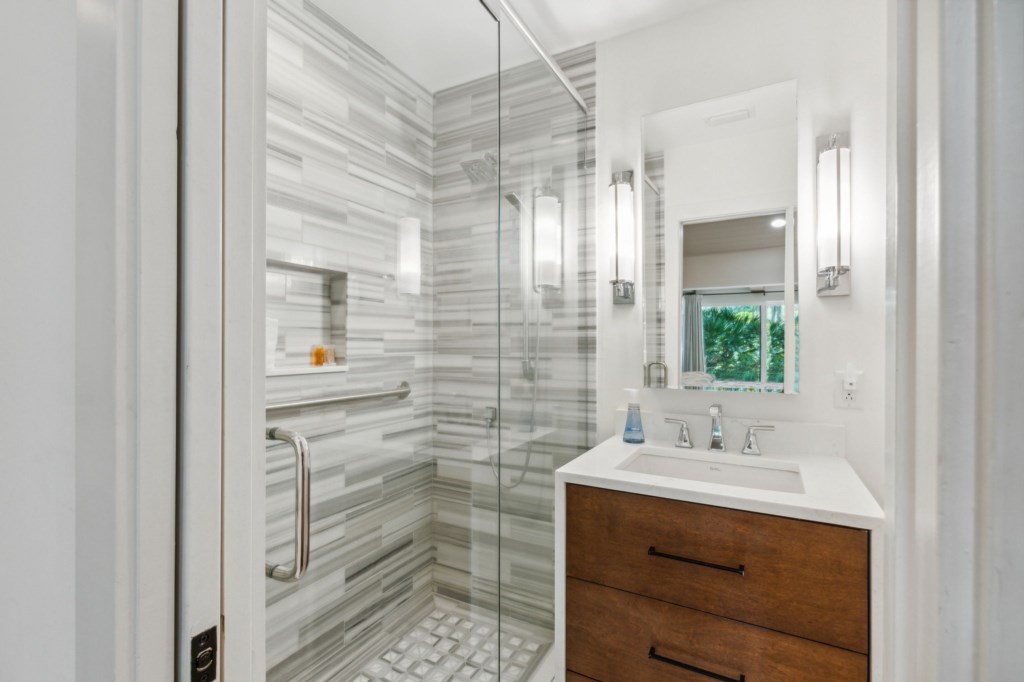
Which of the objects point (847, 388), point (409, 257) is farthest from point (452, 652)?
point (847, 388)

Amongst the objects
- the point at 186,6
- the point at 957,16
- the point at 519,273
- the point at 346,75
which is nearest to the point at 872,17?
the point at 519,273

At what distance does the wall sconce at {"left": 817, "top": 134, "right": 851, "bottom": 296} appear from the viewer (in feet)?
4.83

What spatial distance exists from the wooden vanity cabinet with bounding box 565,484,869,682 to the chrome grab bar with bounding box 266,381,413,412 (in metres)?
0.58

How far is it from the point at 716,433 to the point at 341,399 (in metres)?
1.18

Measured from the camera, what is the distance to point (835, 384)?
152 cm

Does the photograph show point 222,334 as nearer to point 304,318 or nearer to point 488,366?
point 304,318

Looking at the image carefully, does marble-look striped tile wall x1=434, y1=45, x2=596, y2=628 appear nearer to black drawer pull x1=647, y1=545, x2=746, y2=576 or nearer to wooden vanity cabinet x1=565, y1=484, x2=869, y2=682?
wooden vanity cabinet x1=565, y1=484, x2=869, y2=682

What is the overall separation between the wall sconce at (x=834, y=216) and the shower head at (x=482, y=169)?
0.99 m

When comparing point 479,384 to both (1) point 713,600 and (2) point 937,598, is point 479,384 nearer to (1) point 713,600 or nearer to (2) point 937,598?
(1) point 713,600

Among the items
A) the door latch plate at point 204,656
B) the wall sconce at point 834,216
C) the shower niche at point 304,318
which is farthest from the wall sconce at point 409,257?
the wall sconce at point 834,216

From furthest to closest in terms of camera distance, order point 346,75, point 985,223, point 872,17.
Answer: point 872,17, point 346,75, point 985,223

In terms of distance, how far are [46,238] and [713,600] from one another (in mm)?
1379

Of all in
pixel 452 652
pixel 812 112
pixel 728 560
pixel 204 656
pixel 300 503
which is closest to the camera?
pixel 204 656

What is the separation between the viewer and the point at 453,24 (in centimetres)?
144
